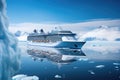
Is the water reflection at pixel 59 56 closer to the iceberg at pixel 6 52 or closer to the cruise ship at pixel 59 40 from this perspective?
the cruise ship at pixel 59 40

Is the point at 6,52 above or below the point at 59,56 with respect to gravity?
above

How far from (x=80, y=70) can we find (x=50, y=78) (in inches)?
67.5

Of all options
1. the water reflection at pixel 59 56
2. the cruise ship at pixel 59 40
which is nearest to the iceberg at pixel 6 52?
the water reflection at pixel 59 56

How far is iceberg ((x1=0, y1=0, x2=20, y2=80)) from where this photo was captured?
443cm

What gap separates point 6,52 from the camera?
455 centimetres

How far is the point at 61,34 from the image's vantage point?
21.7 metres

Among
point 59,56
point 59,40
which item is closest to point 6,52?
point 59,56

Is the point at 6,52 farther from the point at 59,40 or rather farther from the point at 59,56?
the point at 59,40

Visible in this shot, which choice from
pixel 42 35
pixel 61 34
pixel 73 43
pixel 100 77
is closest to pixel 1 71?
pixel 100 77

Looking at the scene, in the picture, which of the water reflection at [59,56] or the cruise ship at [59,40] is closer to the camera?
the water reflection at [59,56]

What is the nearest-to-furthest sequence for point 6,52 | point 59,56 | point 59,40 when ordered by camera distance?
point 6,52 → point 59,56 → point 59,40

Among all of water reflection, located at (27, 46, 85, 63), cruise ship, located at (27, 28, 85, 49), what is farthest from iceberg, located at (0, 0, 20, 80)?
cruise ship, located at (27, 28, 85, 49)

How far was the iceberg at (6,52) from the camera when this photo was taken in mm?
4430

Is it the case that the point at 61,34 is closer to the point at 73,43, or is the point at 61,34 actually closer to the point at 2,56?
the point at 73,43
